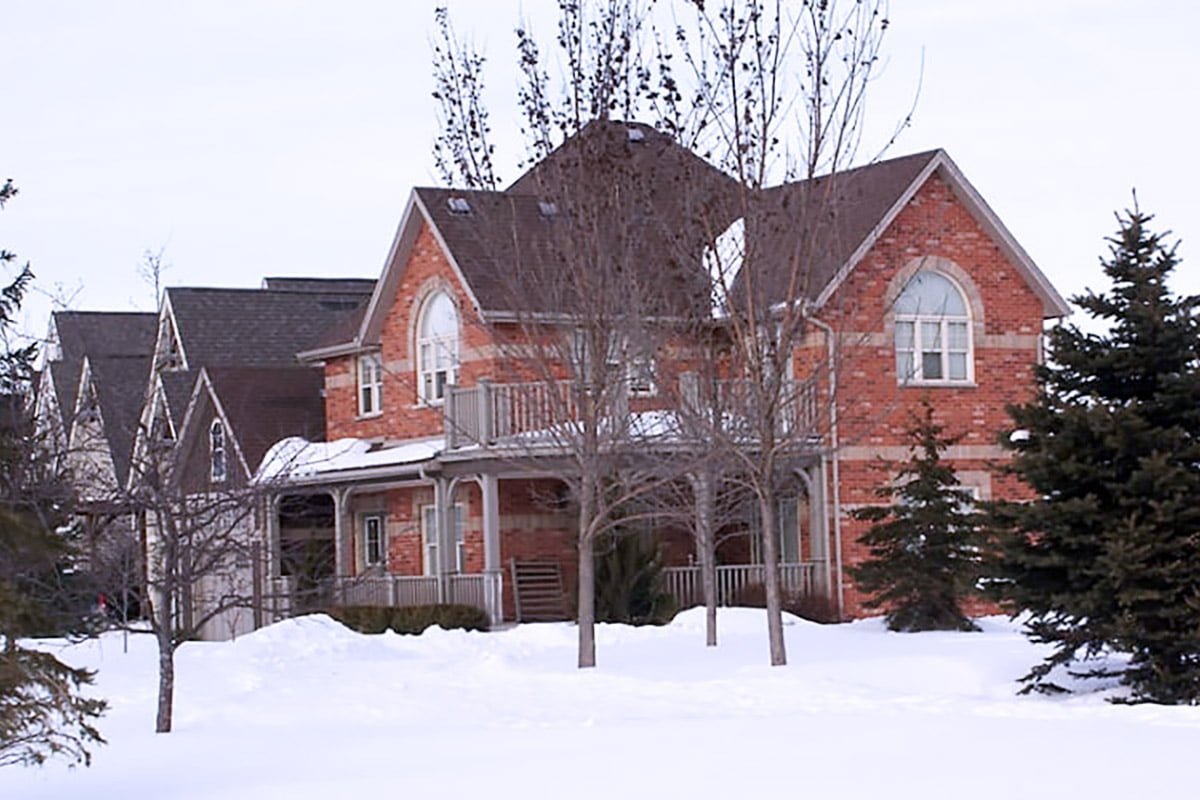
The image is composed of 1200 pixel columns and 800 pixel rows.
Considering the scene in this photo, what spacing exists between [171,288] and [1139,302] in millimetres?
33363

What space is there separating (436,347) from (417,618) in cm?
601

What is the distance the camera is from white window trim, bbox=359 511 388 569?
40.8 meters

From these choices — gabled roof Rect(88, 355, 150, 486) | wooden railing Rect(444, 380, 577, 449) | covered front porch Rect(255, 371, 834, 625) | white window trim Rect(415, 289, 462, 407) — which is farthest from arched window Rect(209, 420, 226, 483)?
wooden railing Rect(444, 380, 577, 449)

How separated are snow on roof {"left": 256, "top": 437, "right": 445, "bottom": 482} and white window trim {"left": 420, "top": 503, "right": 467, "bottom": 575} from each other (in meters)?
1.29

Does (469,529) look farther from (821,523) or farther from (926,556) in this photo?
(926,556)

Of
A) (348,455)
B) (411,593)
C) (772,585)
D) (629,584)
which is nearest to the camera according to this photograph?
(772,585)

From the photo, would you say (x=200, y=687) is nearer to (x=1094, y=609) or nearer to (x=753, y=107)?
(x=753, y=107)

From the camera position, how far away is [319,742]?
60.8 feet

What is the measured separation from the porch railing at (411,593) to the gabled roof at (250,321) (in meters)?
11.0

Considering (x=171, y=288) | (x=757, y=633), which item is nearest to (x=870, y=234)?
(x=757, y=633)

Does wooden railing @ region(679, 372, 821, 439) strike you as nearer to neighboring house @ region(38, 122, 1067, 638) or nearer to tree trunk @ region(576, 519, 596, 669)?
neighboring house @ region(38, 122, 1067, 638)

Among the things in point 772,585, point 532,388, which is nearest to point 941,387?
point 532,388

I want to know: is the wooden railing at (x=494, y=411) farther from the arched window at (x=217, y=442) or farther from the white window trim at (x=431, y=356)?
the arched window at (x=217, y=442)

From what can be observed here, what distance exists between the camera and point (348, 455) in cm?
3981
